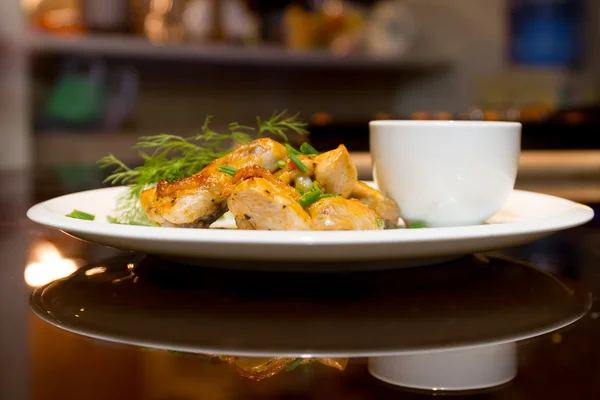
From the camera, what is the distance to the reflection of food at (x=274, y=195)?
67 cm

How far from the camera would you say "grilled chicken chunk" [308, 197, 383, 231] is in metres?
0.68

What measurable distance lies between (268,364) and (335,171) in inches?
13.8

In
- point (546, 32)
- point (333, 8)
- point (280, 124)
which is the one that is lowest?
point (280, 124)

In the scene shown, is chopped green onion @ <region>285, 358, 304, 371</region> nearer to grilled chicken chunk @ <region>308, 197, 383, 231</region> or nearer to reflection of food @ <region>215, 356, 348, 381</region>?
reflection of food @ <region>215, 356, 348, 381</region>

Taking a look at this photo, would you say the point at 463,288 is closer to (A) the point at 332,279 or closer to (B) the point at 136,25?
(A) the point at 332,279

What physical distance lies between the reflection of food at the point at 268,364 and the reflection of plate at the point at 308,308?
1cm

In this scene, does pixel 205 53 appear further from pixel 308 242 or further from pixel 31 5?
pixel 308 242

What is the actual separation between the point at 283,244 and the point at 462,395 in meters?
0.22

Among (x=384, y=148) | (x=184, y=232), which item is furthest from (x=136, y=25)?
(x=184, y=232)

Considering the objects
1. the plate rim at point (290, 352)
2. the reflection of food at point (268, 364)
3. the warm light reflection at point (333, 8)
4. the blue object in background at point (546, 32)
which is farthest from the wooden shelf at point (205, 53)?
the reflection of food at point (268, 364)

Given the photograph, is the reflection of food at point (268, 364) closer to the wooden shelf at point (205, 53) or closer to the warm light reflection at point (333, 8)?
the wooden shelf at point (205, 53)

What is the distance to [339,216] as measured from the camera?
68 centimetres

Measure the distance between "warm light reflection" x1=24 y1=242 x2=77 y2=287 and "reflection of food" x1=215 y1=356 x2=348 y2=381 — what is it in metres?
0.30

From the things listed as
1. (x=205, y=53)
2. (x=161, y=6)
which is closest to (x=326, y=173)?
(x=205, y=53)
